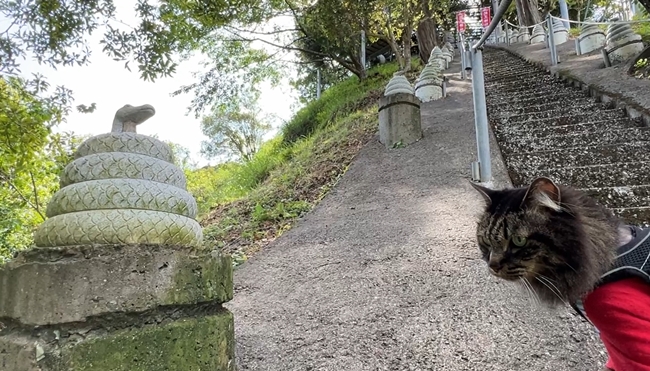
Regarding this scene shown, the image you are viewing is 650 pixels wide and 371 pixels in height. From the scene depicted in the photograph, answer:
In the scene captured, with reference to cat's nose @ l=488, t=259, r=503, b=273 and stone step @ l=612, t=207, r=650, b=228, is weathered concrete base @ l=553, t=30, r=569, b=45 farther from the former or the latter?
cat's nose @ l=488, t=259, r=503, b=273

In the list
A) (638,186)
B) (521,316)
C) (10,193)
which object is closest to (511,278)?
(521,316)

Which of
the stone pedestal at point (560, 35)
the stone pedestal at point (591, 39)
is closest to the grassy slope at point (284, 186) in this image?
the stone pedestal at point (591, 39)

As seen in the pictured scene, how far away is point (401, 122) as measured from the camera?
582 centimetres

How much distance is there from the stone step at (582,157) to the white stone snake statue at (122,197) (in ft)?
12.9

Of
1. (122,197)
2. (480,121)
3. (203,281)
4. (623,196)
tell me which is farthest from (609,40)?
(122,197)

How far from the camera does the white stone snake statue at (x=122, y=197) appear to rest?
56.0 inches

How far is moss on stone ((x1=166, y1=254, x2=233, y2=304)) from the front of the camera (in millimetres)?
1437

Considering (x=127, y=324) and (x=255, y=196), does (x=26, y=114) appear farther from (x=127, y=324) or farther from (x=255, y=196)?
(x=255, y=196)

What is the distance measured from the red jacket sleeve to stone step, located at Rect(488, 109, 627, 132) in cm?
478

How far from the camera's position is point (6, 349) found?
1251 millimetres

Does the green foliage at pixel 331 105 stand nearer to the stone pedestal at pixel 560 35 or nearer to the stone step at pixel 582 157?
the stone pedestal at pixel 560 35

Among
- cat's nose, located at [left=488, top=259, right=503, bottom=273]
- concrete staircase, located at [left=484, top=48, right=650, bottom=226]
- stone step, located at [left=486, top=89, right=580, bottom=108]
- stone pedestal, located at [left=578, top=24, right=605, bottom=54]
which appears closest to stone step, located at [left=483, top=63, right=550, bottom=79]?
stone pedestal, located at [left=578, top=24, right=605, bottom=54]

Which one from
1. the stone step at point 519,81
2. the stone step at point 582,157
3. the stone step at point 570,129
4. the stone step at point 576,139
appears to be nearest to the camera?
the stone step at point 582,157

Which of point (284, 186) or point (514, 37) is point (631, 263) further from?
point (514, 37)
